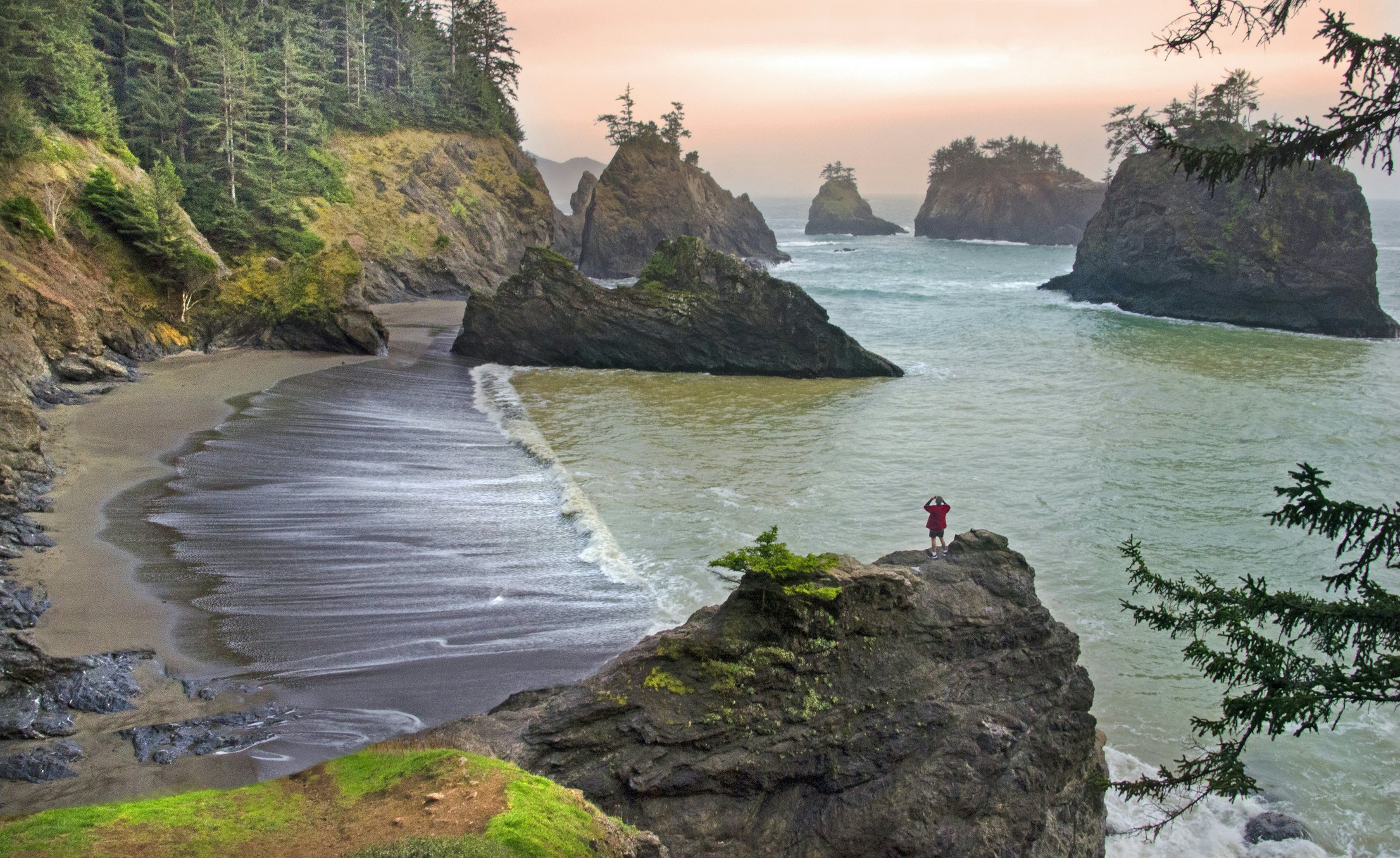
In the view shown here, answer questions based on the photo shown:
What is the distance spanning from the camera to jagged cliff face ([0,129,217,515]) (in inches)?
774

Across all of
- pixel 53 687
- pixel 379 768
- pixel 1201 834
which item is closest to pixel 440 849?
pixel 379 768

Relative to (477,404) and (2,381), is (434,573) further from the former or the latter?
(477,404)

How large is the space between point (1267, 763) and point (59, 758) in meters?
11.8

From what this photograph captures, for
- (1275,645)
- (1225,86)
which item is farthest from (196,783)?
(1225,86)

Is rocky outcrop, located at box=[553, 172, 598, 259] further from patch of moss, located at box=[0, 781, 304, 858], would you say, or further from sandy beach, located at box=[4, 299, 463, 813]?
patch of moss, located at box=[0, 781, 304, 858]

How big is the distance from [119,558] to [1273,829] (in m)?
13.9

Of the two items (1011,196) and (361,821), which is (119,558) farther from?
(1011,196)

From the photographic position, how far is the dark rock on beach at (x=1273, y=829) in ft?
28.8

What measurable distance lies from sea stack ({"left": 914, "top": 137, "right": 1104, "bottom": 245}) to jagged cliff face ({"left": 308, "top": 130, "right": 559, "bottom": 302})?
69.5m

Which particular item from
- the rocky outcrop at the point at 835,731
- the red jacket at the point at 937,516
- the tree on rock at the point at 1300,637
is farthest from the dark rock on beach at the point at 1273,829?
the red jacket at the point at 937,516

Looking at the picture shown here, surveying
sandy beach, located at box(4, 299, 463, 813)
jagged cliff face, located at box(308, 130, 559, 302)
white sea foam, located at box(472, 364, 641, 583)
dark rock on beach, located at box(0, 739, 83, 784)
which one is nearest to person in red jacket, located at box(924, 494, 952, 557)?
white sea foam, located at box(472, 364, 641, 583)

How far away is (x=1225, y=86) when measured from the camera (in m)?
49.0

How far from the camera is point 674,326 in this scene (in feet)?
106

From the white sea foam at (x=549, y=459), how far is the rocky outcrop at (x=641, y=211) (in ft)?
125
